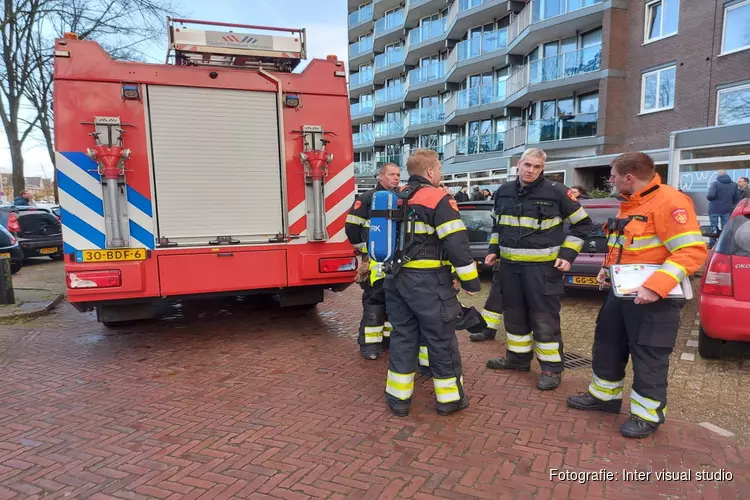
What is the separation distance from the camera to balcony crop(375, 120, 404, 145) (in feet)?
115

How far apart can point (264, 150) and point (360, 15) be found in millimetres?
40919

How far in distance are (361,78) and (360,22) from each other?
15.4 ft

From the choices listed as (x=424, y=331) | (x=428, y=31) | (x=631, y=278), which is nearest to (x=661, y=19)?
(x=428, y=31)

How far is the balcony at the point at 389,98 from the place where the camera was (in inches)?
1373

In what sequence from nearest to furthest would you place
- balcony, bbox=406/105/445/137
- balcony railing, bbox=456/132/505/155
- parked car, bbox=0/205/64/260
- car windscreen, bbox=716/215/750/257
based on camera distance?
1. car windscreen, bbox=716/215/750/257
2. parked car, bbox=0/205/64/260
3. balcony railing, bbox=456/132/505/155
4. balcony, bbox=406/105/445/137

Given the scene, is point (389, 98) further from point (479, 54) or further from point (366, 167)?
point (479, 54)

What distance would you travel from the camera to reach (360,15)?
41125mm

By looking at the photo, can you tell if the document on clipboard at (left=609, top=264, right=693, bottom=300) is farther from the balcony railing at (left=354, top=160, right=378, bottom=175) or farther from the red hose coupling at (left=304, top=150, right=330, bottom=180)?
the balcony railing at (left=354, top=160, right=378, bottom=175)

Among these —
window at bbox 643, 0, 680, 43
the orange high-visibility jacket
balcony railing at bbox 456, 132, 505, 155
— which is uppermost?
window at bbox 643, 0, 680, 43

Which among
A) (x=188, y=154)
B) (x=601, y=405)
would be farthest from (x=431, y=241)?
(x=188, y=154)

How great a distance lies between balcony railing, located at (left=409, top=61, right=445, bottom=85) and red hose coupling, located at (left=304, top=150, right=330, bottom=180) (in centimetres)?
2701

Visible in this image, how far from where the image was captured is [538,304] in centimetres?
388

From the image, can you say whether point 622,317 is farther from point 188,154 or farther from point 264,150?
point 188,154

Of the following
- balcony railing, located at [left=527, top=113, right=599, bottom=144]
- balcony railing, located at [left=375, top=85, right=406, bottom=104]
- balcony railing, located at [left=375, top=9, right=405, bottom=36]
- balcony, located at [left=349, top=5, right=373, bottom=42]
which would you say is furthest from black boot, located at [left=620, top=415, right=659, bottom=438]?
balcony, located at [left=349, top=5, right=373, bottom=42]
